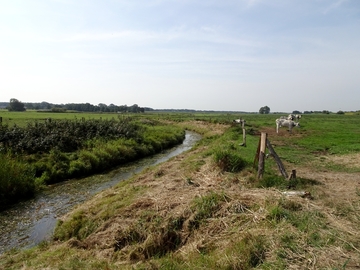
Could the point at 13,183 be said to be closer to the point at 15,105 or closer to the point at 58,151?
the point at 58,151

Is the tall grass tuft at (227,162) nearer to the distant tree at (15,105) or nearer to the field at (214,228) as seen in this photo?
the field at (214,228)

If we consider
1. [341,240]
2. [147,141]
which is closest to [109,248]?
[341,240]

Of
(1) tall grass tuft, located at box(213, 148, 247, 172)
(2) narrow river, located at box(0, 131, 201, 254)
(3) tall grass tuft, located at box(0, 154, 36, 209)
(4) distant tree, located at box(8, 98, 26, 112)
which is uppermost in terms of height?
(4) distant tree, located at box(8, 98, 26, 112)

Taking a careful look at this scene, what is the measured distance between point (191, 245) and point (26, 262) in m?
4.09

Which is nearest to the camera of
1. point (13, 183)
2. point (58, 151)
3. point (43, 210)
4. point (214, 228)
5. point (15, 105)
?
point (214, 228)

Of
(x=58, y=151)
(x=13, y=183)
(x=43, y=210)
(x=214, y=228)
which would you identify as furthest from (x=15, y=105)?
(x=214, y=228)

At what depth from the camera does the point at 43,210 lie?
10.8m

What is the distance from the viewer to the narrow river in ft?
28.0

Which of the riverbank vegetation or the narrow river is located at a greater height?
the riverbank vegetation

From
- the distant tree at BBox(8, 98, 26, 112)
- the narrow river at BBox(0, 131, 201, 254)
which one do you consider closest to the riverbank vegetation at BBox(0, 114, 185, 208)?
the narrow river at BBox(0, 131, 201, 254)

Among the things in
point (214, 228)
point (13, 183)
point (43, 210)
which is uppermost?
point (214, 228)

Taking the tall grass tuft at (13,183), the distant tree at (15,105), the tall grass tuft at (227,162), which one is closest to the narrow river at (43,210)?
the tall grass tuft at (13,183)

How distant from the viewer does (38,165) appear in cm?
1488

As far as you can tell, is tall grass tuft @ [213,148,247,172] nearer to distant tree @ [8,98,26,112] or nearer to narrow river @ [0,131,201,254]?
narrow river @ [0,131,201,254]
